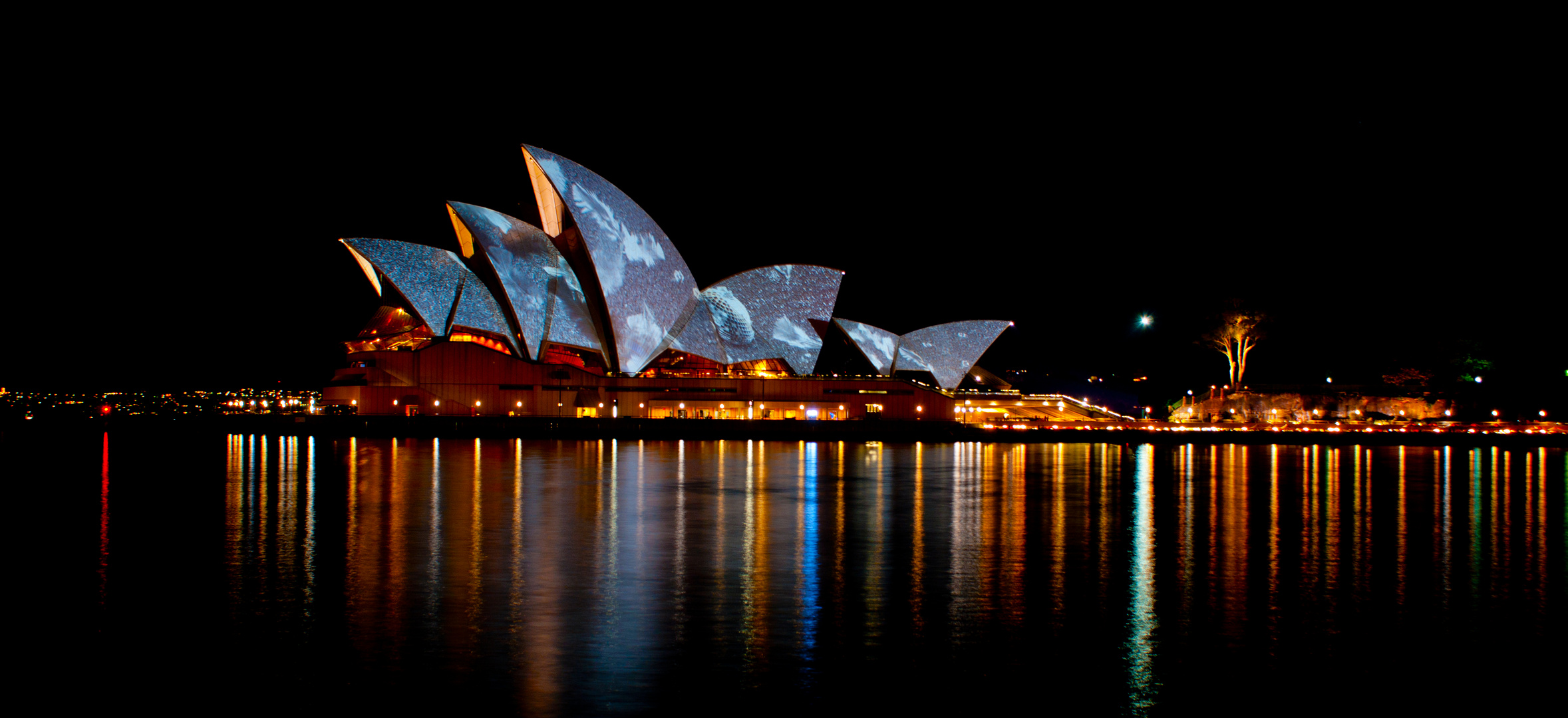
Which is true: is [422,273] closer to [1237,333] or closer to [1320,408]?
[1237,333]

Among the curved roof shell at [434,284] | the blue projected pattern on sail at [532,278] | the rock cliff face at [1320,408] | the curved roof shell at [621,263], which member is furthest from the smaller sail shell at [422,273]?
the rock cliff face at [1320,408]

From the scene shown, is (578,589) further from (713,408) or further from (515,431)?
(713,408)

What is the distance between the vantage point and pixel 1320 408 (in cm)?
3850

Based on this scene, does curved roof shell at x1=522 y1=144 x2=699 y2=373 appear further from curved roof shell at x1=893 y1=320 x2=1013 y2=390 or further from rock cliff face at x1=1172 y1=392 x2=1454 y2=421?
rock cliff face at x1=1172 y1=392 x2=1454 y2=421

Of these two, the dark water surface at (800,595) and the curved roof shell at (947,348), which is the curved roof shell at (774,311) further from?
the dark water surface at (800,595)

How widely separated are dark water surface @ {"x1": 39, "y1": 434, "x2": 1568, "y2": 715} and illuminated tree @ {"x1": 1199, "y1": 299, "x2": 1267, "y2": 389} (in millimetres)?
24329

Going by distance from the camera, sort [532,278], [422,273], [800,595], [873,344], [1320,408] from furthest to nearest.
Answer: [873,344], [1320,408], [532,278], [422,273], [800,595]

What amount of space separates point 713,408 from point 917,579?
28196mm

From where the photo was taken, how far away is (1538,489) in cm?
1834

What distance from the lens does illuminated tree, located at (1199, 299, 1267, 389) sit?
137 feet

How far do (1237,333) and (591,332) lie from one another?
26347 mm

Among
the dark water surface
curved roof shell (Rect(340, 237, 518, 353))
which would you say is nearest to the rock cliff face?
the dark water surface

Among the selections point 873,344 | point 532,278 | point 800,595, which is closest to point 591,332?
point 532,278

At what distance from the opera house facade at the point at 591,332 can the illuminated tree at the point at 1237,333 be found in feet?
37.9
